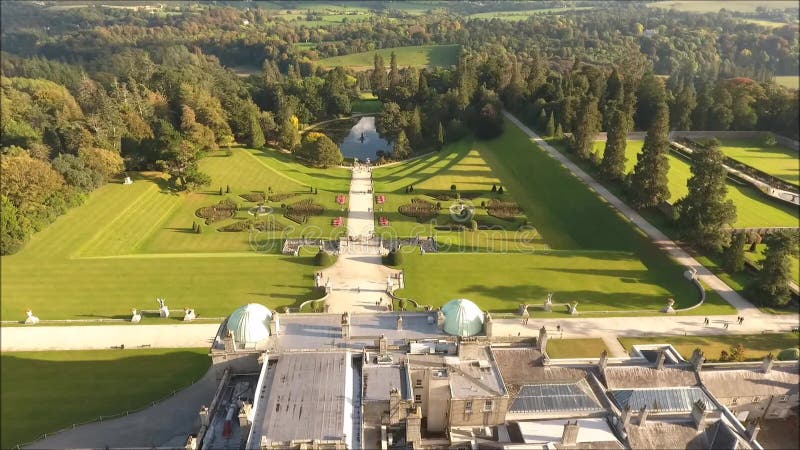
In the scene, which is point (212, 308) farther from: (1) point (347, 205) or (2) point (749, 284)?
(2) point (749, 284)

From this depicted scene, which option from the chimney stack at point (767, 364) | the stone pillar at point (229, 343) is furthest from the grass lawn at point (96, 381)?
the chimney stack at point (767, 364)

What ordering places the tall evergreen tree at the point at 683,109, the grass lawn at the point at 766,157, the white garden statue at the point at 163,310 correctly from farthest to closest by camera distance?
the tall evergreen tree at the point at 683,109 < the grass lawn at the point at 766,157 < the white garden statue at the point at 163,310

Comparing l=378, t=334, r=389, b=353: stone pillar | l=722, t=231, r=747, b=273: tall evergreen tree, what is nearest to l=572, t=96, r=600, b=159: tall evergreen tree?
l=722, t=231, r=747, b=273: tall evergreen tree

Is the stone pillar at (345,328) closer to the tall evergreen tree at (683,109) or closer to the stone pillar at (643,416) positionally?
the stone pillar at (643,416)

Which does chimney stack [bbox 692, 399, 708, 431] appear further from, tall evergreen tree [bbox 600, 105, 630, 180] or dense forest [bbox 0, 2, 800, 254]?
tall evergreen tree [bbox 600, 105, 630, 180]

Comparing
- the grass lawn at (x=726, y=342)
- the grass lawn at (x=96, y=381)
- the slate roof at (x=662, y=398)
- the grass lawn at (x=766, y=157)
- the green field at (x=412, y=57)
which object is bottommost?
the grass lawn at (x=96, y=381)
